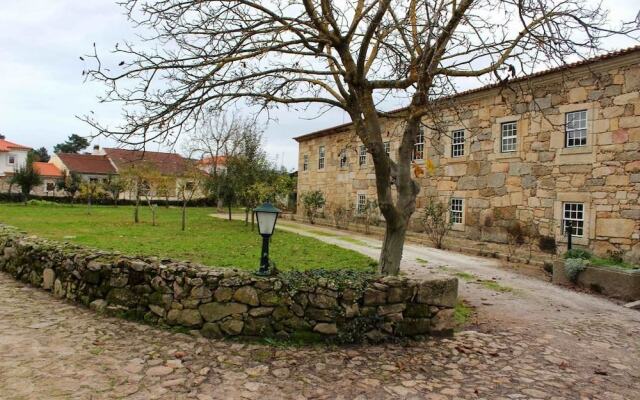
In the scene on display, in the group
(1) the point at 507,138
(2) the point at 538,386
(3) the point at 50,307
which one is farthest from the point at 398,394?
(1) the point at 507,138

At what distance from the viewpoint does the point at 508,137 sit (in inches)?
581

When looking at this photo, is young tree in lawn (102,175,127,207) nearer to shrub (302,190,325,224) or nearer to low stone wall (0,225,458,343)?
shrub (302,190,325,224)

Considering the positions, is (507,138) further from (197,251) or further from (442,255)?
(197,251)

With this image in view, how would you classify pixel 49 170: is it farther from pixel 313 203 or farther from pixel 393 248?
pixel 393 248

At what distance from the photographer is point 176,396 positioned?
374 centimetres

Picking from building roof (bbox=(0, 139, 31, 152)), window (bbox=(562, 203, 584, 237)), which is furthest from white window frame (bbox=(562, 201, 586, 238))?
building roof (bbox=(0, 139, 31, 152))

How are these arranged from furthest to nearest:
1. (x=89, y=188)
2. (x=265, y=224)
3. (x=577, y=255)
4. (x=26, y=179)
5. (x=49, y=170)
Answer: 1. (x=49, y=170)
2. (x=26, y=179)
3. (x=89, y=188)
4. (x=577, y=255)
5. (x=265, y=224)

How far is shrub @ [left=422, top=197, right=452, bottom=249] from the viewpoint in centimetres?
1563

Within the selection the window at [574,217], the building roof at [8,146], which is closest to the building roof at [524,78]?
the window at [574,217]

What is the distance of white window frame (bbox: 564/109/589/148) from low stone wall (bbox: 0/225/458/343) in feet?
32.0

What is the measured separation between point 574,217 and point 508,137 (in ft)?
11.5

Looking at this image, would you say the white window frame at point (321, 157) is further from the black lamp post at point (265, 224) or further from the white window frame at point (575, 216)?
the black lamp post at point (265, 224)

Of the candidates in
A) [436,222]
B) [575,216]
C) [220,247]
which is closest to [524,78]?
[575,216]

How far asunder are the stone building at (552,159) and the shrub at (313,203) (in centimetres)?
765
